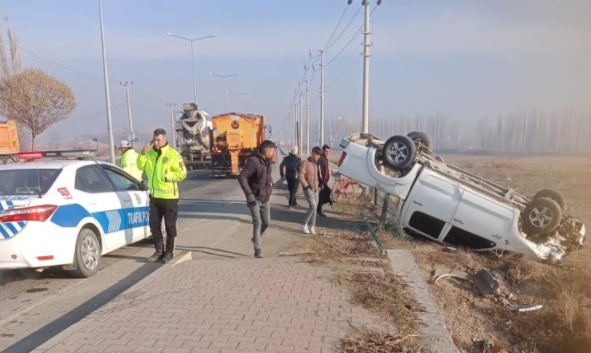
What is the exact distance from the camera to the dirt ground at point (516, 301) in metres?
5.27

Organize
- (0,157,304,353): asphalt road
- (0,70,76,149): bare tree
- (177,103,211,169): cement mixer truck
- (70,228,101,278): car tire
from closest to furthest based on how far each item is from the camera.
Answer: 1. (0,157,304,353): asphalt road
2. (70,228,101,278): car tire
3. (177,103,211,169): cement mixer truck
4. (0,70,76,149): bare tree

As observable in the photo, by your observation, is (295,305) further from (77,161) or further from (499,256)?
(499,256)

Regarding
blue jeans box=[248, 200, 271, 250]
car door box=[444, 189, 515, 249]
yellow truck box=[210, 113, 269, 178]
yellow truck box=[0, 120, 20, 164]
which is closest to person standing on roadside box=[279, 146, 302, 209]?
car door box=[444, 189, 515, 249]

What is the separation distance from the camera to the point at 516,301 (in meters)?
6.64

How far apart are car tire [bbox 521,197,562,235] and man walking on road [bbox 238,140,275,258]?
4.60 metres

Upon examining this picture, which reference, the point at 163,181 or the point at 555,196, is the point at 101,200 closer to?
the point at 163,181

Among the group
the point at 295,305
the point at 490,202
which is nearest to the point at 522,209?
the point at 490,202

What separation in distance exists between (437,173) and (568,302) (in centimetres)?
351

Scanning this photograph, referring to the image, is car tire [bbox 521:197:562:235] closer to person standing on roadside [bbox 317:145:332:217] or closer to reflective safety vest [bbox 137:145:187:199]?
person standing on roadside [bbox 317:145:332:217]

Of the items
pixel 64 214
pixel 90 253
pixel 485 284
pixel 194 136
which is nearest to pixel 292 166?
pixel 485 284

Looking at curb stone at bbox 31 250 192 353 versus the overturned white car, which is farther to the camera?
the overturned white car

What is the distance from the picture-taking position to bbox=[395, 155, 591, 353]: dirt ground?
5270 millimetres

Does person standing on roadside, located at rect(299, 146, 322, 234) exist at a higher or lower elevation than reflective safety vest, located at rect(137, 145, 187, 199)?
lower

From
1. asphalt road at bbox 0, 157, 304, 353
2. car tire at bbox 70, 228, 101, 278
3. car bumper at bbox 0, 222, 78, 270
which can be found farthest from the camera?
car tire at bbox 70, 228, 101, 278
